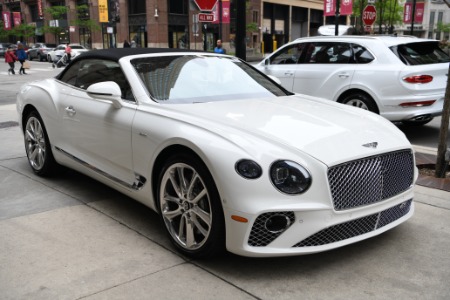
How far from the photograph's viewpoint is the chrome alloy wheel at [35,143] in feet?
17.8

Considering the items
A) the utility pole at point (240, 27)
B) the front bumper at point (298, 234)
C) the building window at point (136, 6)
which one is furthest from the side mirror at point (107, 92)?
the building window at point (136, 6)

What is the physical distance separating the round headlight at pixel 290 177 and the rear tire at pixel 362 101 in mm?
5196

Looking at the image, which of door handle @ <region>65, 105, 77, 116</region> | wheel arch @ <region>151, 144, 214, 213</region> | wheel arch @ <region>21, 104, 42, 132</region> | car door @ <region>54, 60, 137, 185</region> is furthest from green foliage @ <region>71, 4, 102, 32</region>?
wheel arch @ <region>151, 144, 214, 213</region>

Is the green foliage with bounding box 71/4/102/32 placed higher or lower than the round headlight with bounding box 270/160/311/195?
higher

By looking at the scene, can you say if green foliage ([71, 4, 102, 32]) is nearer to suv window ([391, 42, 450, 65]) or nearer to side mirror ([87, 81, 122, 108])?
suv window ([391, 42, 450, 65])

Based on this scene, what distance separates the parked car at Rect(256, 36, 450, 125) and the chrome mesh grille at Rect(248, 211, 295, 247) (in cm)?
516

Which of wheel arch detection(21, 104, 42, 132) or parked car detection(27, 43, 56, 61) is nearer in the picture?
wheel arch detection(21, 104, 42, 132)

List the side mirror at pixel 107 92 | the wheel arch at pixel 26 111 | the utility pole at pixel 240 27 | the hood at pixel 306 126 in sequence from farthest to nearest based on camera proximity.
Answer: the utility pole at pixel 240 27
the wheel arch at pixel 26 111
the side mirror at pixel 107 92
the hood at pixel 306 126

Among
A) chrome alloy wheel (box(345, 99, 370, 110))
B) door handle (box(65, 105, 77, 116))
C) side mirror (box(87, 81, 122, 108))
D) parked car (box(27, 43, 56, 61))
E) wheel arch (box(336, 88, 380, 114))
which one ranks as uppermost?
side mirror (box(87, 81, 122, 108))

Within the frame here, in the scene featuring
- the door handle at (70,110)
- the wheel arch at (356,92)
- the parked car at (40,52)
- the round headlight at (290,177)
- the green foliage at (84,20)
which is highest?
the green foliage at (84,20)

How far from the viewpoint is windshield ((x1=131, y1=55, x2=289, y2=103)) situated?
4152 millimetres

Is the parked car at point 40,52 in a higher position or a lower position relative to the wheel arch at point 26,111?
lower

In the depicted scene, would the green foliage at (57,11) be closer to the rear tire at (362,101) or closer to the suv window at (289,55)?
the suv window at (289,55)

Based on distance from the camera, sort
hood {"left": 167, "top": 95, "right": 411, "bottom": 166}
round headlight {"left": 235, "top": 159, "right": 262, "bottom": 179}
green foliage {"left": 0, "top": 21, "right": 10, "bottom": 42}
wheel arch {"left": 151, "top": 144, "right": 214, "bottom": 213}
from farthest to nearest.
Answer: green foliage {"left": 0, "top": 21, "right": 10, "bottom": 42}
wheel arch {"left": 151, "top": 144, "right": 214, "bottom": 213}
hood {"left": 167, "top": 95, "right": 411, "bottom": 166}
round headlight {"left": 235, "top": 159, "right": 262, "bottom": 179}
